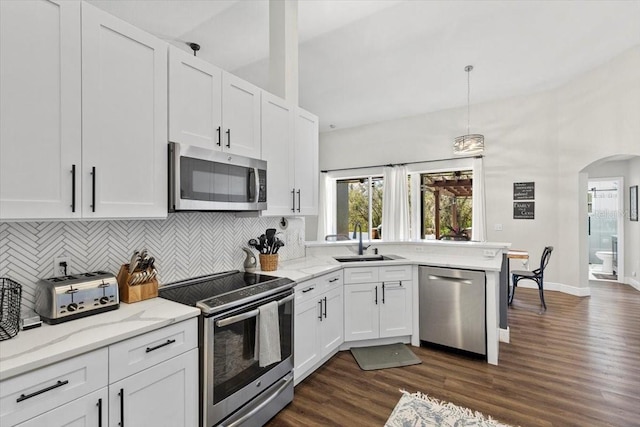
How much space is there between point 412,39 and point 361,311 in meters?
3.17

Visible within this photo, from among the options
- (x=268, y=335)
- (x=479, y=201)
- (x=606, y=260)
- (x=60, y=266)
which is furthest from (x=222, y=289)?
(x=606, y=260)

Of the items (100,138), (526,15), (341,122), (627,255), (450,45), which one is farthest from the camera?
Answer: (341,122)

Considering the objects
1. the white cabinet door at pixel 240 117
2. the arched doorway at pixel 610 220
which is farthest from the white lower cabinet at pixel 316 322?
the arched doorway at pixel 610 220

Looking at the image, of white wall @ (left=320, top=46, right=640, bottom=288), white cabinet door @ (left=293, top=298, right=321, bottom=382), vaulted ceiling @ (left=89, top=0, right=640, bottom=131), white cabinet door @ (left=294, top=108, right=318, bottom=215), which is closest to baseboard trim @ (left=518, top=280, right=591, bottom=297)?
white wall @ (left=320, top=46, right=640, bottom=288)

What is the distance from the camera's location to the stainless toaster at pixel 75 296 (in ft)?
4.54

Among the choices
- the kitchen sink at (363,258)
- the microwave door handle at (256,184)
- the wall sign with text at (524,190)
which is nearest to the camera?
the microwave door handle at (256,184)

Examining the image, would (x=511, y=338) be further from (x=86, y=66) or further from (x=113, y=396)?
(x=86, y=66)

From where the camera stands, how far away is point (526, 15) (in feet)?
10.4

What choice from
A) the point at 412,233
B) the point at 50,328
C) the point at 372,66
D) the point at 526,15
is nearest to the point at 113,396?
the point at 50,328

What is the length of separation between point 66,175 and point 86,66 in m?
0.55

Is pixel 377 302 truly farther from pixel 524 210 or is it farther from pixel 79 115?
pixel 524 210

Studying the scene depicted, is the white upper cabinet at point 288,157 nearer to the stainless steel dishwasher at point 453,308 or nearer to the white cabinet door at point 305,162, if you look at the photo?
the white cabinet door at point 305,162

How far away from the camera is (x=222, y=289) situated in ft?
6.57

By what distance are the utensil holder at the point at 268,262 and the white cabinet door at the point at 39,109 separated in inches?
56.4
